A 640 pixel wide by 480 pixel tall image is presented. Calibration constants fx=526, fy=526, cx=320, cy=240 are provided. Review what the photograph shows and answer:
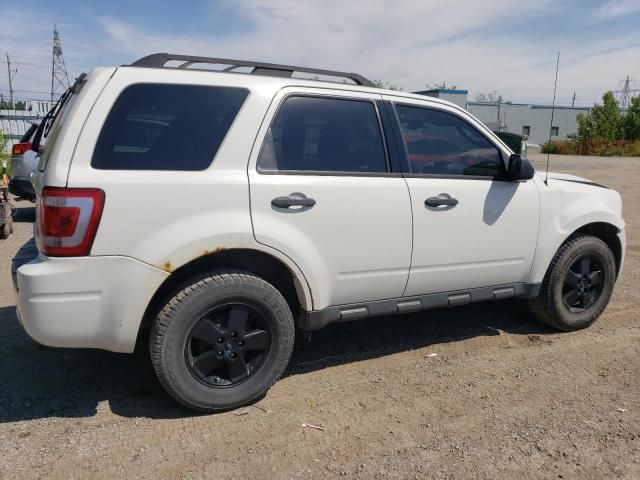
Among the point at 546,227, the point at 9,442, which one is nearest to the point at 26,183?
the point at 9,442

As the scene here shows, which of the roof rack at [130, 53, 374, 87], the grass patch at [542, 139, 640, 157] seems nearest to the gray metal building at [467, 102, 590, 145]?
the grass patch at [542, 139, 640, 157]

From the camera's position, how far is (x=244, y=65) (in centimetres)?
330

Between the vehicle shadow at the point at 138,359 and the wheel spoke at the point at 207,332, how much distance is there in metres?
0.51

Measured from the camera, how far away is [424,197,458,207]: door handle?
3518 millimetres

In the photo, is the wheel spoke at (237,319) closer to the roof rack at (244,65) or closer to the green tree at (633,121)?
the roof rack at (244,65)

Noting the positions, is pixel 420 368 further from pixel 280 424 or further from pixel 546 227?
pixel 546 227

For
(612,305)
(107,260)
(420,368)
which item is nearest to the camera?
(107,260)

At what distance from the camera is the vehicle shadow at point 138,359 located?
319 centimetres

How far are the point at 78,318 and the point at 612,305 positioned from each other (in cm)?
467

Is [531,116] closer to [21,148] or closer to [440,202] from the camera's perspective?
[21,148]

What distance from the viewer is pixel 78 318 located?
2.72 meters

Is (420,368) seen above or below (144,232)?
below

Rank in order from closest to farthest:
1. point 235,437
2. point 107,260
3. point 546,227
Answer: point 107,260 → point 235,437 → point 546,227

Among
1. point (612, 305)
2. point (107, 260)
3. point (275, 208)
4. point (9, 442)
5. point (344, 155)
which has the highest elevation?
point (344, 155)
